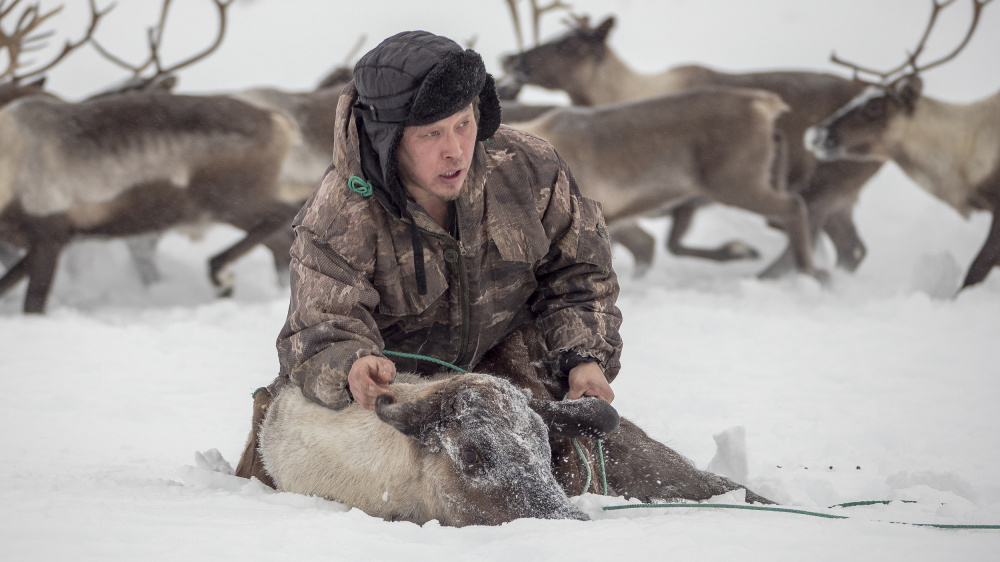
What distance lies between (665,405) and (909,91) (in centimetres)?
502

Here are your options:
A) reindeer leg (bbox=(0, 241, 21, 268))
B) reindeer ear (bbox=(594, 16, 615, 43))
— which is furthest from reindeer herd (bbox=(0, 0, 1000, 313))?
reindeer ear (bbox=(594, 16, 615, 43))

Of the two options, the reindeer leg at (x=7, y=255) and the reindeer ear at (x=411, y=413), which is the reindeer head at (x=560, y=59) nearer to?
the reindeer leg at (x=7, y=255)

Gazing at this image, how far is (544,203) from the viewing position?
3.04 meters

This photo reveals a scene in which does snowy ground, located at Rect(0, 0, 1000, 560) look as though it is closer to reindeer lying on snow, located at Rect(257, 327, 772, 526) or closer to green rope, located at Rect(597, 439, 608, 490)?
reindeer lying on snow, located at Rect(257, 327, 772, 526)

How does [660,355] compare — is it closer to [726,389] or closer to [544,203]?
[726,389]

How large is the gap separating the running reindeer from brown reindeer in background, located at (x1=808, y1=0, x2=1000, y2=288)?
4820 millimetres

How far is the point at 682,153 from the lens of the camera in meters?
8.11

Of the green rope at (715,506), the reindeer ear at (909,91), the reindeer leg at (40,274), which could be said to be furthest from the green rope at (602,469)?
the reindeer ear at (909,91)

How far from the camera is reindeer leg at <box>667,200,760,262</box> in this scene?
917cm

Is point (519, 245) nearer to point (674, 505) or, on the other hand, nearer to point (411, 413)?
point (411, 413)

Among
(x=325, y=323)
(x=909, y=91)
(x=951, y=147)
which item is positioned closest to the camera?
(x=325, y=323)

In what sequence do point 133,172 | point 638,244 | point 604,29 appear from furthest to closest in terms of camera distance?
point 604,29, point 638,244, point 133,172

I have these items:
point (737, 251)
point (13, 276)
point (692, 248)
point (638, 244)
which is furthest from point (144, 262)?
point (737, 251)

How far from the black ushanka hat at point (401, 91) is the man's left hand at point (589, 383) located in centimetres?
74
